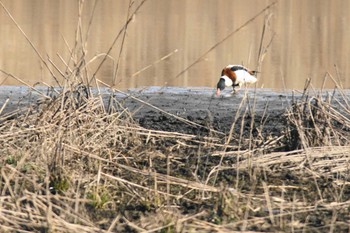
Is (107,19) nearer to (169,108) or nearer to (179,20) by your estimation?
(179,20)

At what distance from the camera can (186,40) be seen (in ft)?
63.6

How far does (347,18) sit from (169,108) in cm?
1737

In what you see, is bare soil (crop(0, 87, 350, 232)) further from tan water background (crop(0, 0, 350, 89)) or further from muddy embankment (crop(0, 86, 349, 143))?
tan water background (crop(0, 0, 350, 89))

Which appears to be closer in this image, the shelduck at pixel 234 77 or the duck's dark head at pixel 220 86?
the duck's dark head at pixel 220 86

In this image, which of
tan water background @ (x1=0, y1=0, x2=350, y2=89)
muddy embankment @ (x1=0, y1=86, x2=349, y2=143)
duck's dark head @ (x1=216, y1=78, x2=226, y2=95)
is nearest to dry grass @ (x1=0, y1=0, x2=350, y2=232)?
muddy embankment @ (x1=0, y1=86, x2=349, y2=143)

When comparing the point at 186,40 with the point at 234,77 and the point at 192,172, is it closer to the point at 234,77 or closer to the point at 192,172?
the point at 234,77

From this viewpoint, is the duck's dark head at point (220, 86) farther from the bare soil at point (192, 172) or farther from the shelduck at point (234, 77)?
the bare soil at point (192, 172)

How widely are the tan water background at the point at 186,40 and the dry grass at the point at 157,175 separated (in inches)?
49.4

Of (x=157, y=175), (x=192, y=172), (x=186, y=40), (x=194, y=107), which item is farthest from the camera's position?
(x=186, y=40)

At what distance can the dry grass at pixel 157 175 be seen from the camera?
4918 mm

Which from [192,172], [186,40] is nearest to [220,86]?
[192,172]

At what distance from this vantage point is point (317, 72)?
1441cm

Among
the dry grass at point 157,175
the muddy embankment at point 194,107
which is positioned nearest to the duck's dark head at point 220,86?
the muddy embankment at point 194,107

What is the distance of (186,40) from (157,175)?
13.6 m
